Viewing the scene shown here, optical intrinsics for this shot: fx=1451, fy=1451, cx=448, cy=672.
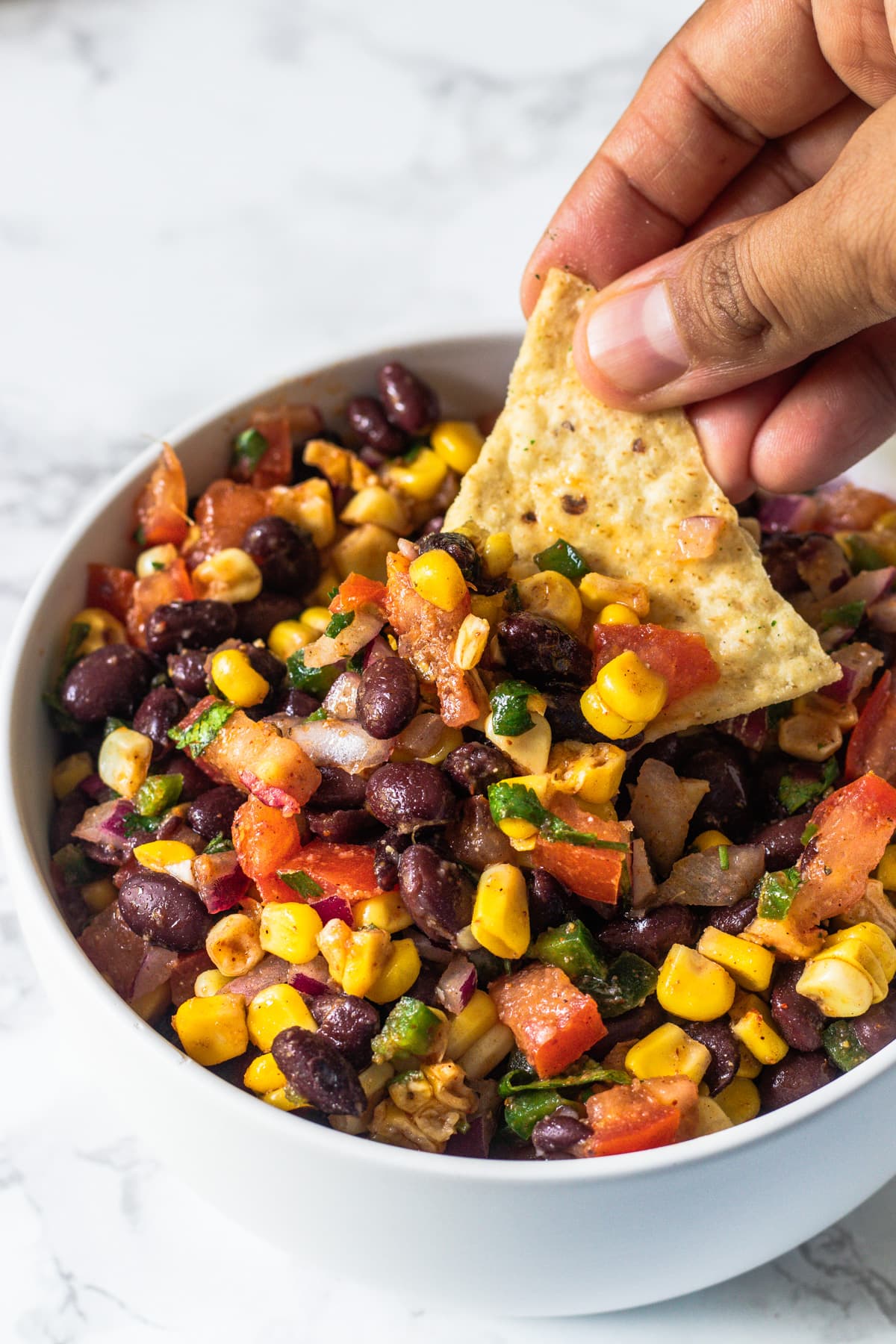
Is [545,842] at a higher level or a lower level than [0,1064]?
higher

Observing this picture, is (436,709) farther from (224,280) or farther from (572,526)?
(224,280)

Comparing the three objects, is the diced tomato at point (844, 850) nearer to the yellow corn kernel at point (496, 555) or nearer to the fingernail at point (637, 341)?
the yellow corn kernel at point (496, 555)

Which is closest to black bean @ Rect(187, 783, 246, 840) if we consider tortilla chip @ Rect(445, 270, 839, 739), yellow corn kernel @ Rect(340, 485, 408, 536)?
tortilla chip @ Rect(445, 270, 839, 739)

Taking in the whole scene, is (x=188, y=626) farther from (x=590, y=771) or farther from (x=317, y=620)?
(x=590, y=771)

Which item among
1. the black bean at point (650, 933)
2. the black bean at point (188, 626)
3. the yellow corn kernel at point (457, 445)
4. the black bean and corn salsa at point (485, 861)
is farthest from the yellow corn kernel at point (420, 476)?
the black bean at point (650, 933)

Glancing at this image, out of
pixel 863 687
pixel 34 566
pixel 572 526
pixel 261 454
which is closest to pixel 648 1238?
pixel 863 687

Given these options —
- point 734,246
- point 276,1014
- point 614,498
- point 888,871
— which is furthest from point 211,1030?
point 734,246

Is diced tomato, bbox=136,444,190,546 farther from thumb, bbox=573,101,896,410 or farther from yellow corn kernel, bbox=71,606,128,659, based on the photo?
thumb, bbox=573,101,896,410
